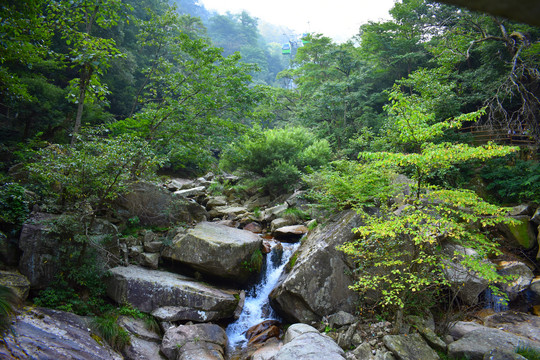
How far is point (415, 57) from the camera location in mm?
→ 16516

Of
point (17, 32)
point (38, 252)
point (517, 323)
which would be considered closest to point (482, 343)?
point (517, 323)

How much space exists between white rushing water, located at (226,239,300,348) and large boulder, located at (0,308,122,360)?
262cm

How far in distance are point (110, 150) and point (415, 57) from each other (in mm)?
17711

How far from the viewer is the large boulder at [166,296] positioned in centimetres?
591

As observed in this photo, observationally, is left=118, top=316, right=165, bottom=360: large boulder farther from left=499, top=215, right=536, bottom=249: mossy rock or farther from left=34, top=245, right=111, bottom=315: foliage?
left=499, top=215, right=536, bottom=249: mossy rock

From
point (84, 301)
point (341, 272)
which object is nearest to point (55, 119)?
point (84, 301)

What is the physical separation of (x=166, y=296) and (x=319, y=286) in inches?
136

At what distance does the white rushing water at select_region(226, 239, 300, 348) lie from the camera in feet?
21.1

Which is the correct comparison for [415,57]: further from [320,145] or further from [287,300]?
[287,300]

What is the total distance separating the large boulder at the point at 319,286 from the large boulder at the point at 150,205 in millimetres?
3943

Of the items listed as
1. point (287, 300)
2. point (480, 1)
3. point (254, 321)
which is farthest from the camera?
point (254, 321)

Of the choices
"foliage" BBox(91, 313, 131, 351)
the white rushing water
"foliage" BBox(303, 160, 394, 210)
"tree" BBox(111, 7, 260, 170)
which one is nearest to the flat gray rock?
the white rushing water

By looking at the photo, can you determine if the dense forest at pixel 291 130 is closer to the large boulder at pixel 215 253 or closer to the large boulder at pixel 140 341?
the large boulder at pixel 140 341

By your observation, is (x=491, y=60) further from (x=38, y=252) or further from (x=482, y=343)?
(x=38, y=252)
